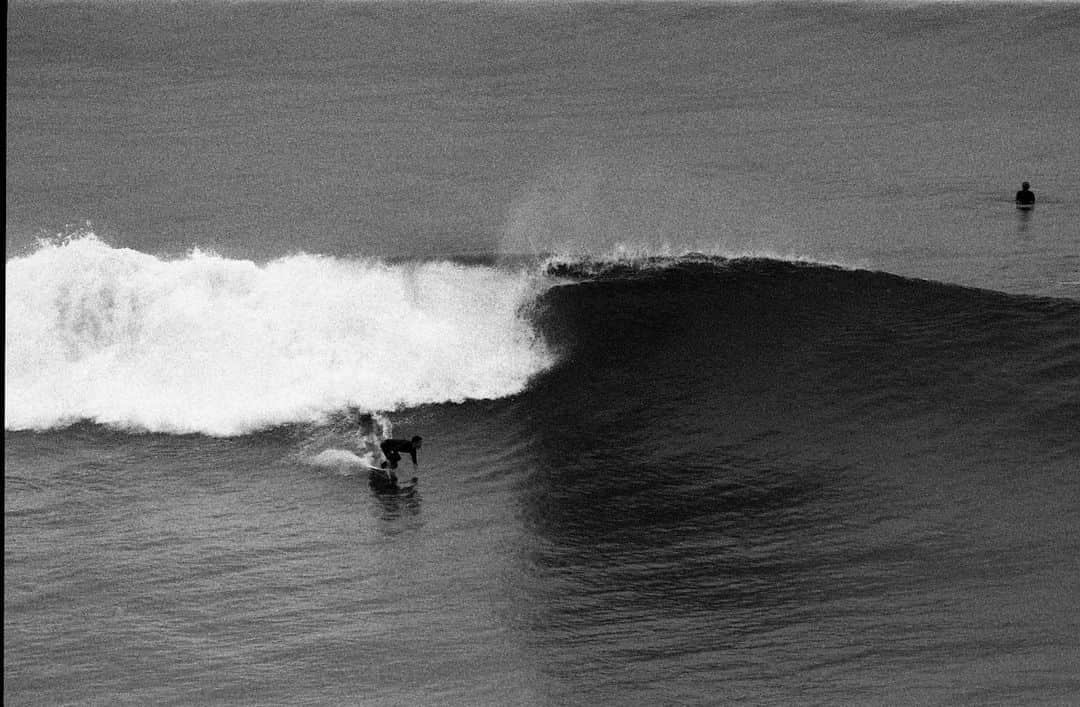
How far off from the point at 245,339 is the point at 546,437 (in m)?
5.19

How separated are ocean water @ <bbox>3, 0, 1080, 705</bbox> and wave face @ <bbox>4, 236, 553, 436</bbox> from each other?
2.3 inches

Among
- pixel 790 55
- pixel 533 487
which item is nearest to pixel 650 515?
pixel 533 487

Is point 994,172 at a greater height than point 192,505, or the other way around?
point 994,172

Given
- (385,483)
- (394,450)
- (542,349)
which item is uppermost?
(542,349)

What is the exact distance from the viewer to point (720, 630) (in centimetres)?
1391

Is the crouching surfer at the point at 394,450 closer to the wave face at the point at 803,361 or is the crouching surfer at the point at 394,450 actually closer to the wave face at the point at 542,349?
the wave face at the point at 542,349

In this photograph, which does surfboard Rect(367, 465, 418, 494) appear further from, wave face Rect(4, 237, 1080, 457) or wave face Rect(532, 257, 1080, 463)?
wave face Rect(532, 257, 1080, 463)

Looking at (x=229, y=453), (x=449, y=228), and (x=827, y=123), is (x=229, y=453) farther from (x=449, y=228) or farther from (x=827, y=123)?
(x=827, y=123)

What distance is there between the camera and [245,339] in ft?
74.1

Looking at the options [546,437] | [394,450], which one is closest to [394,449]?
[394,450]

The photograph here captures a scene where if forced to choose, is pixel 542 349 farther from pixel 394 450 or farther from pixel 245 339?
A: pixel 394 450

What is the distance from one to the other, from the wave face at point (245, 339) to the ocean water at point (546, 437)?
6 cm

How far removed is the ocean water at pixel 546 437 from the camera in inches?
525

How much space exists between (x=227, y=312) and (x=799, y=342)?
8837 millimetres
